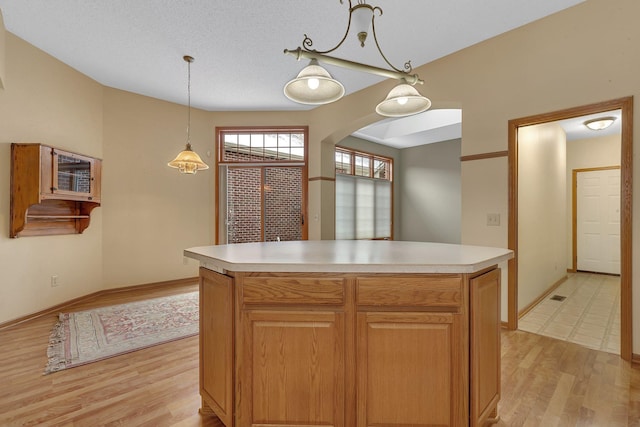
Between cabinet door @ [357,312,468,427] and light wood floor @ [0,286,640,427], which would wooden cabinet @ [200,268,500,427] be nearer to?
cabinet door @ [357,312,468,427]

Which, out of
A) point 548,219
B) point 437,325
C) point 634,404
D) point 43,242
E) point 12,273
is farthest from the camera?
point 548,219

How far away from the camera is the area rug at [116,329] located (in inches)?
101

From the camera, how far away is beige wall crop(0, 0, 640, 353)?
2.45 metres

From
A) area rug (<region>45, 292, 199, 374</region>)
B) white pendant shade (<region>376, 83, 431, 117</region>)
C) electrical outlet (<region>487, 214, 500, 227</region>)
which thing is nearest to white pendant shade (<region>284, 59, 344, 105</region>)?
white pendant shade (<region>376, 83, 431, 117</region>)

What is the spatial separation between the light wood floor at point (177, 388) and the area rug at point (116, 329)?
0.40ft

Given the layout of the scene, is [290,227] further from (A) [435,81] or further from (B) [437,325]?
(B) [437,325]

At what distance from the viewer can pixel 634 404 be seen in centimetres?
184

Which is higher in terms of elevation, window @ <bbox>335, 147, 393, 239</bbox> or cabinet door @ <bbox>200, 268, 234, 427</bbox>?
window @ <bbox>335, 147, 393, 239</bbox>

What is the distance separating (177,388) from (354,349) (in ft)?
4.67

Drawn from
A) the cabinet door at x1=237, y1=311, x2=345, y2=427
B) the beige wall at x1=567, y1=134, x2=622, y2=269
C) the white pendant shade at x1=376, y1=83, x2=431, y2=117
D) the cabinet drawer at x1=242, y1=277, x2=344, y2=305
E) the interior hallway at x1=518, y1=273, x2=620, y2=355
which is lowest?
the interior hallway at x1=518, y1=273, x2=620, y2=355

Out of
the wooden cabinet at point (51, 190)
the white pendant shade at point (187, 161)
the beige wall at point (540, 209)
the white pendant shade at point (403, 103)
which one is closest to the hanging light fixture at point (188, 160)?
the white pendant shade at point (187, 161)

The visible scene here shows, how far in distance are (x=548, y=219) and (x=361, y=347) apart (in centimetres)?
426

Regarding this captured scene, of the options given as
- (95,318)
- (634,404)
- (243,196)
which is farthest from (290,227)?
(634,404)

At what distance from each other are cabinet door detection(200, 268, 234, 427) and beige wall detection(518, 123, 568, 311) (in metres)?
2.99
